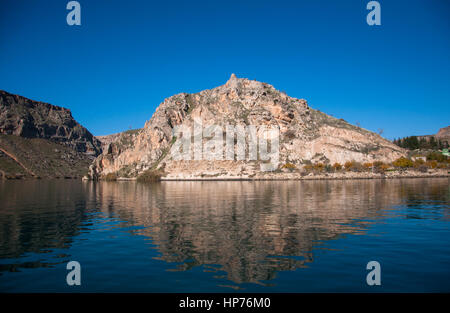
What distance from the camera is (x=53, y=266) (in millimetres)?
18266

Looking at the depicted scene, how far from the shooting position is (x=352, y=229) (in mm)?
27609

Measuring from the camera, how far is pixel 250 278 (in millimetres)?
15492

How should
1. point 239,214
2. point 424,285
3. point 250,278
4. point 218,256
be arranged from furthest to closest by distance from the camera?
point 239,214
point 218,256
point 250,278
point 424,285

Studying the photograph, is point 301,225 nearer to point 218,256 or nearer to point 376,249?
point 376,249

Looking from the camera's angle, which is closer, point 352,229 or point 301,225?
point 352,229

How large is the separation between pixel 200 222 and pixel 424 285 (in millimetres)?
21984

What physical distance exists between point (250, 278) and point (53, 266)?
12.3 metres

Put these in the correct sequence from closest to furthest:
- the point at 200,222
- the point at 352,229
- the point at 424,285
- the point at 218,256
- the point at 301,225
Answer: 1. the point at 424,285
2. the point at 218,256
3. the point at 352,229
4. the point at 301,225
5. the point at 200,222
